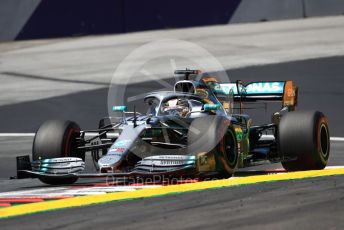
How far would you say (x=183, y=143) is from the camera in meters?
13.4

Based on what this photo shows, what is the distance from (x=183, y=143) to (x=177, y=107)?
62 centimetres

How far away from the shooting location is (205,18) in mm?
31000

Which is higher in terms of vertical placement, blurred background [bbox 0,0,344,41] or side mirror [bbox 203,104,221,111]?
blurred background [bbox 0,0,344,41]

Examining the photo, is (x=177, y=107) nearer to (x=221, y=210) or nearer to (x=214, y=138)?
(x=214, y=138)

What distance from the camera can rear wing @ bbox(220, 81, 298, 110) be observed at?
49.7ft

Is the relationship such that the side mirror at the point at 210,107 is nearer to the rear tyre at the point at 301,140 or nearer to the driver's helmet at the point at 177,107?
the driver's helmet at the point at 177,107

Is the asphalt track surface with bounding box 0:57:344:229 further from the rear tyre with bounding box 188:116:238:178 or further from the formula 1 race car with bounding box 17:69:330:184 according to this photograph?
the rear tyre with bounding box 188:116:238:178

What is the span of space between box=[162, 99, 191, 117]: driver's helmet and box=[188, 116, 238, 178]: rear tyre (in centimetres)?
95

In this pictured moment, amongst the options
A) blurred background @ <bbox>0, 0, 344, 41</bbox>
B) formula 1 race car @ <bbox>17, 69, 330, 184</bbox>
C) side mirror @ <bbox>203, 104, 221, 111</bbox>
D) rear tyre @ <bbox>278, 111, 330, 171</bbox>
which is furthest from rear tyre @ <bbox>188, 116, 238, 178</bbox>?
blurred background @ <bbox>0, 0, 344, 41</bbox>

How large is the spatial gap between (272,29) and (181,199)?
19620 mm

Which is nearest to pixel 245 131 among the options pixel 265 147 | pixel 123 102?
pixel 265 147

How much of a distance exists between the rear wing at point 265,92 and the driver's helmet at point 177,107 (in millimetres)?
1317

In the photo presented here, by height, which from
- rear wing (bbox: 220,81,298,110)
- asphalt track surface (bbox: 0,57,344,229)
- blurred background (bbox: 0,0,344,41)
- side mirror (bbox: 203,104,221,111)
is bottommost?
asphalt track surface (bbox: 0,57,344,229)

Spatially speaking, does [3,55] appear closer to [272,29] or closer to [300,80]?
[272,29]
